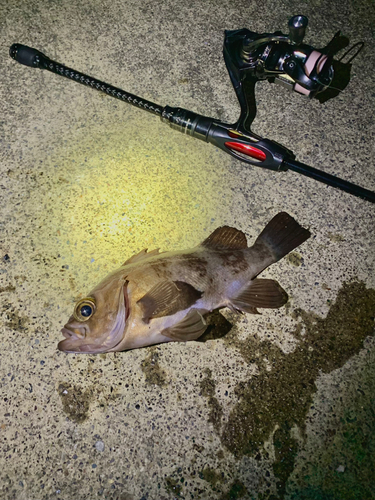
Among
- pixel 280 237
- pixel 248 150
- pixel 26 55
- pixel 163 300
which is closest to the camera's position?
pixel 163 300

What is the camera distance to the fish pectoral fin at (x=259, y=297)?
2250 millimetres

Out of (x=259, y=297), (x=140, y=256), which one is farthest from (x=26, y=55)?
(x=259, y=297)

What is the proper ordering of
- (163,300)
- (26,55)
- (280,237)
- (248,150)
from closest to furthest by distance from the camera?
(163,300)
(248,150)
(280,237)
(26,55)

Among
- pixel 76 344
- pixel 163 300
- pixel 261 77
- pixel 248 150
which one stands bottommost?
pixel 76 344

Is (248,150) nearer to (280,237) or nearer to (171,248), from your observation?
(280,237)

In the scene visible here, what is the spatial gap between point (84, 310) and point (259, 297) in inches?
44.4

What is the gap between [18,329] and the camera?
2.36 metres

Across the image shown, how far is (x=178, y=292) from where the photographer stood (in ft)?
6.64

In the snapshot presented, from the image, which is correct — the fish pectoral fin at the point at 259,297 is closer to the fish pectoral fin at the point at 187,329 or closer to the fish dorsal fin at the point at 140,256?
the fish pectoral fin at the point at 187,329

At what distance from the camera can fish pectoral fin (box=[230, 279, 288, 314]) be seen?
2.25 metres

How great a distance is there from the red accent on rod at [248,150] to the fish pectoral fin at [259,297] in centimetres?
83

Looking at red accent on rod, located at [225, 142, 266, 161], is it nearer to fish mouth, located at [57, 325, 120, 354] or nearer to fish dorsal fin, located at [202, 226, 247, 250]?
fish dorsal fin, located at [202, 226, 247, 250]

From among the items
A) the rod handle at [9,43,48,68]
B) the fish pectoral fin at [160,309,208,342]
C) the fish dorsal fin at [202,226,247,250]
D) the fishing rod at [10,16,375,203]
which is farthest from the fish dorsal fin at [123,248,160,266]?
the rod handle at [9,43,48,68]

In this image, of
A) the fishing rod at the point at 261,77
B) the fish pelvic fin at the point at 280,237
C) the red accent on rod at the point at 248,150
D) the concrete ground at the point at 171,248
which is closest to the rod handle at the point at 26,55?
the fishing rod at the point at 261,77
